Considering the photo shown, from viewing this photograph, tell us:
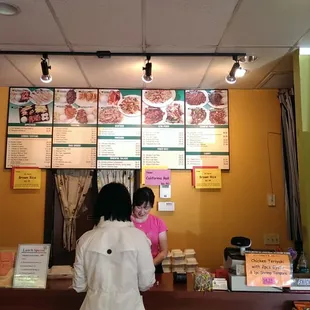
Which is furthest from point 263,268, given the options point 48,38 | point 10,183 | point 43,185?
point 10,183

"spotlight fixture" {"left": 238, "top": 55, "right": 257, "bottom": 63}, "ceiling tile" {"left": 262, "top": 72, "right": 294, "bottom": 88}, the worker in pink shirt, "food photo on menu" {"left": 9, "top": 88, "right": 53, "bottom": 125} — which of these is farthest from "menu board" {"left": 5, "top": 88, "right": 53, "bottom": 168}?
"ceiling tile" {"left": 262, "top": 72, "right": 294, "bottom": 88}

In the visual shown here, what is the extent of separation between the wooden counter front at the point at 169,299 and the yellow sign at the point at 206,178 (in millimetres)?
1615

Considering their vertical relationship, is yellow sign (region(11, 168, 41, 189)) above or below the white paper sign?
above

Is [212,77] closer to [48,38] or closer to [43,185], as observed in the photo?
[48,38]

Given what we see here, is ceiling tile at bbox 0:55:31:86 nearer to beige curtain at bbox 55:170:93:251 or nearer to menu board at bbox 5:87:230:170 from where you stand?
menu board at bbox 5:87:230:170

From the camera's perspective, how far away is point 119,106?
389 centimetres

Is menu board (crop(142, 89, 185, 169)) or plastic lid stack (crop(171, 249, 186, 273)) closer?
plastic lid stack (crop(171, 249, 186, 273))

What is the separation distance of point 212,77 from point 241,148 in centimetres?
88

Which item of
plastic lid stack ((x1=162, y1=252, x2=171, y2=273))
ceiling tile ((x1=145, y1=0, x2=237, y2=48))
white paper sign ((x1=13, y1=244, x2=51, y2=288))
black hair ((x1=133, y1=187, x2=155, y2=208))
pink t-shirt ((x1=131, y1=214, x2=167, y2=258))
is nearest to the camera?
ceiling tile ((x1=145, y1=0, x2=237, y2=48))

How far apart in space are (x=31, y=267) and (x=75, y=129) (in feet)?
6.02

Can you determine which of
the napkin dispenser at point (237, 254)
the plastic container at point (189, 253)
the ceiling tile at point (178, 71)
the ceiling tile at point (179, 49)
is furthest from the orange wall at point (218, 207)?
the napkin dispenser at point (237, 254)

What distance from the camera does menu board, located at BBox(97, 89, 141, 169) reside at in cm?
381

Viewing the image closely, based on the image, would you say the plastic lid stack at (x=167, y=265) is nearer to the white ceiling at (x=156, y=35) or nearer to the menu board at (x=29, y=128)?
the menu board at (x=29, y=128)

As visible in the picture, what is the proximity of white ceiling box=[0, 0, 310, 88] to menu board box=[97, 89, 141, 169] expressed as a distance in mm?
335
